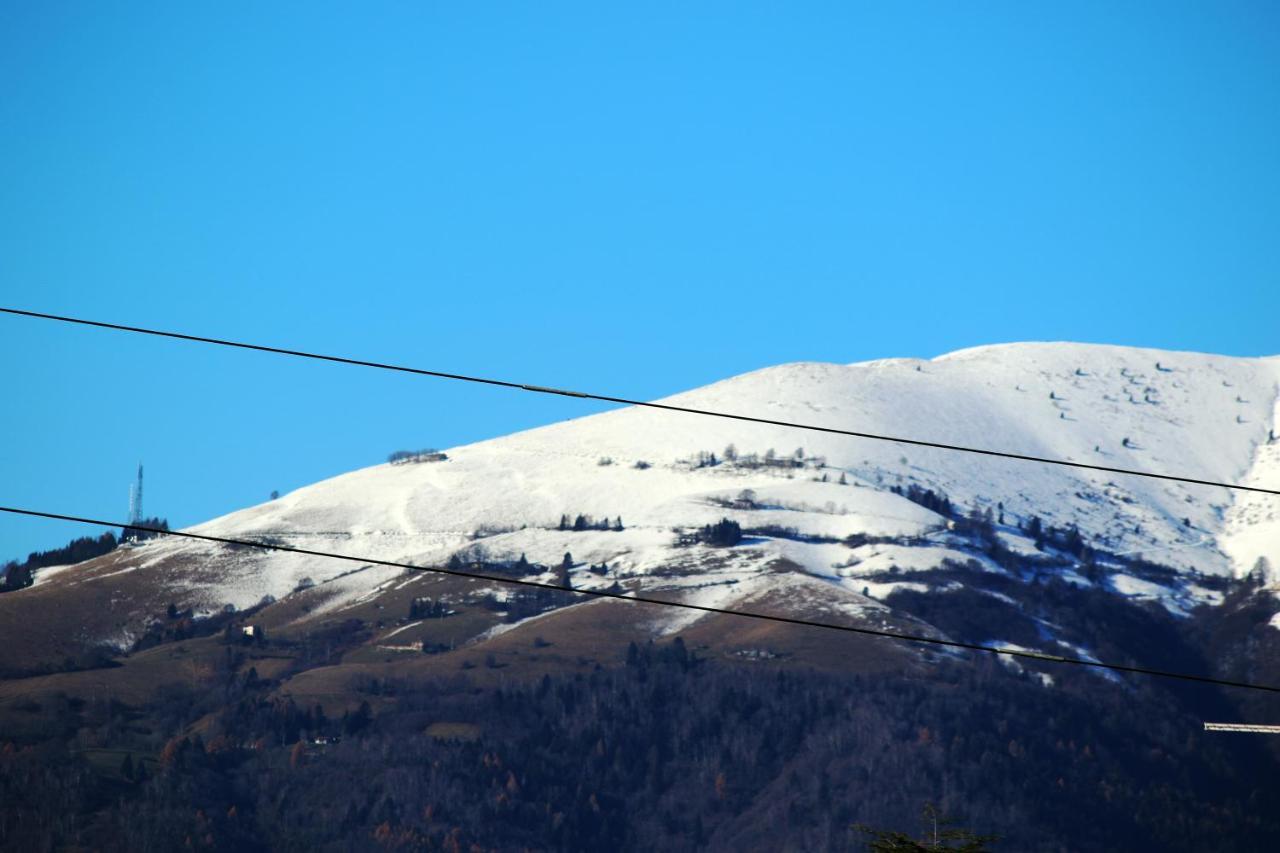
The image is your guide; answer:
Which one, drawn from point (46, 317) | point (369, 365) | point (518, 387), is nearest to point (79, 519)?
point (46, 317)

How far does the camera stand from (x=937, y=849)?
47.4 m

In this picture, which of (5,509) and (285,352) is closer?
(285,352)

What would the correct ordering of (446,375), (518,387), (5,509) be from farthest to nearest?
(5,509), (446,375), (518,387)

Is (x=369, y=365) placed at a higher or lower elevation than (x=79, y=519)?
higher

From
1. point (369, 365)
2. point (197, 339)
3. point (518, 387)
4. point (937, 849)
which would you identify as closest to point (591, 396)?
point (518, 387)

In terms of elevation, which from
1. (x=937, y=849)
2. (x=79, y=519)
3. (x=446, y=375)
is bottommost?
(x=937, y=849)

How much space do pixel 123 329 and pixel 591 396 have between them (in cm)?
908

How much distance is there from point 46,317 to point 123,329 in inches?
64.0

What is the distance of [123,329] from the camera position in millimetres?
36625

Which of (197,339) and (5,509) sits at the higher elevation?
Answer: (197,339)

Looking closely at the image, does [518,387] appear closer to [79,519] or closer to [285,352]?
[285,352]

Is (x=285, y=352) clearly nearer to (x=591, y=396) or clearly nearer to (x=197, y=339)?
(x=197, y=339)

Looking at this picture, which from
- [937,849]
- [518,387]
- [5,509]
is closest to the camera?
[518,387]

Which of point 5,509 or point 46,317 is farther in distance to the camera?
point 5,509
